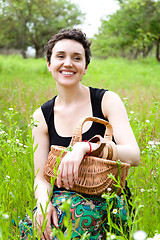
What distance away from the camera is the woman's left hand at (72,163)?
1519mm

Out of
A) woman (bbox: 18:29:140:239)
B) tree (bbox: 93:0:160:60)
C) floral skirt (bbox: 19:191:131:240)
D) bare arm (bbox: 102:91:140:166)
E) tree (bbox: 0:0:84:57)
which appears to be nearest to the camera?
floral skirt (bbox: 19:191:131:240)

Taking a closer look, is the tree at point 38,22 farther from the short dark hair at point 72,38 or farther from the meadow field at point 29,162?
the short dark hair at point 72,38

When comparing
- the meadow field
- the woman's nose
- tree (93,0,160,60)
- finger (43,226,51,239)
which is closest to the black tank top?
the meadow field

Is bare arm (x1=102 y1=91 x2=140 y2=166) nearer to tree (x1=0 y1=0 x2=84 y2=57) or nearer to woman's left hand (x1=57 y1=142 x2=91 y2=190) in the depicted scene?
woman's left hand (x1=57 y1=142 x2=91 y2=190)

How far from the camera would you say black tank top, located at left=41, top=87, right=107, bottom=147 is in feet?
6.59

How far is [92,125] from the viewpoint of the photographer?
2.02 meters

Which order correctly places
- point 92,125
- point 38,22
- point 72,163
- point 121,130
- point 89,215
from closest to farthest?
point 72,163
point 89,215
point 121,130
point 92,125
point 38,22

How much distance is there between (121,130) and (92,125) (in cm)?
22

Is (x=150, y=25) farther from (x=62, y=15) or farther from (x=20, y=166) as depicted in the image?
(x=20, y=166)

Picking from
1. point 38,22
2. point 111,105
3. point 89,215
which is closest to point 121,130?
point 111,105

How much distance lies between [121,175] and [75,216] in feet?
1.16

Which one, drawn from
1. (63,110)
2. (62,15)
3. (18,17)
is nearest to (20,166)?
(63,110)

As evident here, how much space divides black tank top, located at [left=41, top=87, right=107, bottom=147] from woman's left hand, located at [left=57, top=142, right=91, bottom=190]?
0.43m

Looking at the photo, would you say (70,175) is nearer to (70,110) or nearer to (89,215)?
(89,215)
